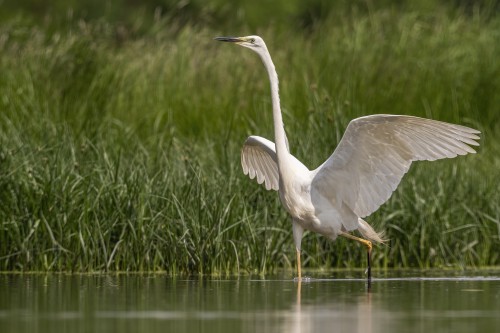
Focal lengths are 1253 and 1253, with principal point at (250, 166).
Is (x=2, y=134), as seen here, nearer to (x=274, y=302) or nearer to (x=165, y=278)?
(x=165, y=278)

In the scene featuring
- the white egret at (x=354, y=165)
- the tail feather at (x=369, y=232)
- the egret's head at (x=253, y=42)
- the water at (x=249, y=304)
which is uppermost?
the egret's head at (x=253, y=42)

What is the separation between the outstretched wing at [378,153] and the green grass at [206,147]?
79 centimetres

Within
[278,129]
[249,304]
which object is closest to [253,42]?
[278,129]

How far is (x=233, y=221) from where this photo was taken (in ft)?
33.9

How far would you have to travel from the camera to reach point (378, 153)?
9805mm

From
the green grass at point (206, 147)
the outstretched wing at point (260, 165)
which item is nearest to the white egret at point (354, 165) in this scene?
the outstretched wing at point (260, 165)

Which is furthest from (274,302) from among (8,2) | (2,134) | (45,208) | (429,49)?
(8,2)

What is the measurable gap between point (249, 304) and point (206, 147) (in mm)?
4304

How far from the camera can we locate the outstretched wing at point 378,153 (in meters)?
9.48

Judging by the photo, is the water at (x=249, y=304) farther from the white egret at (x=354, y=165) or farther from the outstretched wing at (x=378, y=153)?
the outstretched wing at (x=378, y=153)

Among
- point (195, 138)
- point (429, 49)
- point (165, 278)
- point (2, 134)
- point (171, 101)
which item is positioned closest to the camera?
point (165, 278)

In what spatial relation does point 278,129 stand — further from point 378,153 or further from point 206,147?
point 206,147

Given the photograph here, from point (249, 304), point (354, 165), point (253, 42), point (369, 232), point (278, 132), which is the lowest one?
point (249, 304)

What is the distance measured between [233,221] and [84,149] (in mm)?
1700
